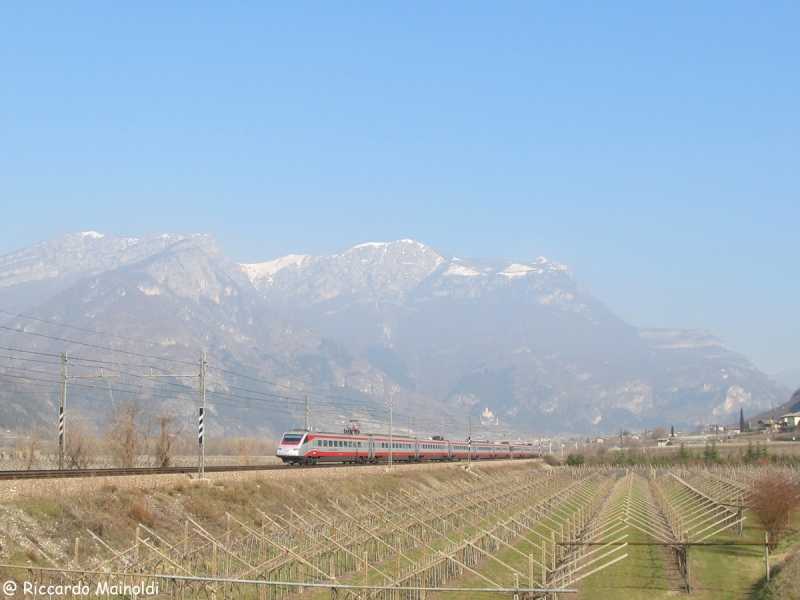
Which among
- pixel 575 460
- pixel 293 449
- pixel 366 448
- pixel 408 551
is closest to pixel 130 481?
pixel 408 551

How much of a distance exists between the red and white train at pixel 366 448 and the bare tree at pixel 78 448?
17604 millimetres

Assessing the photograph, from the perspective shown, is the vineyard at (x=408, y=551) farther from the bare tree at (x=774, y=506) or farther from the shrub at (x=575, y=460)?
the shrub at (x=575, y=460)

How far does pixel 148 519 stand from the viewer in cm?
4419

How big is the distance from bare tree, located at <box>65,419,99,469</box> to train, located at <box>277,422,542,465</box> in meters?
17.5

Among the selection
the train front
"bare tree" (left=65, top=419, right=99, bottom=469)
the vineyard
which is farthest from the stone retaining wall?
"bare tree" (left=65, top=419, right=99, bottom=469)

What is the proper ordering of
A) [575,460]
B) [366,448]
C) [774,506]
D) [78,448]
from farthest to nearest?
[575,460] → [366,448] → [78,448] → [774,506]

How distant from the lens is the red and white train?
8088cm

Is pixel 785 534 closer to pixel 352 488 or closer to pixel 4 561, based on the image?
pixel 352 488

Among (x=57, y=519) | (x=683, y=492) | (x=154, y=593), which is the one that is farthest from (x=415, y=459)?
(x=154, y=593)

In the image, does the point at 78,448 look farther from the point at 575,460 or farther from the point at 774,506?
the point at 575,460

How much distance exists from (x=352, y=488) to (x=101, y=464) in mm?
23379

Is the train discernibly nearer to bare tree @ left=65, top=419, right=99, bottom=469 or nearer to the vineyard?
the vineyard

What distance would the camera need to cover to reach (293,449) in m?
80.1

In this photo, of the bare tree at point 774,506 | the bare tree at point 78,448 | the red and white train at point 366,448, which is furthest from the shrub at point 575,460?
the bare tree at point 774,506
